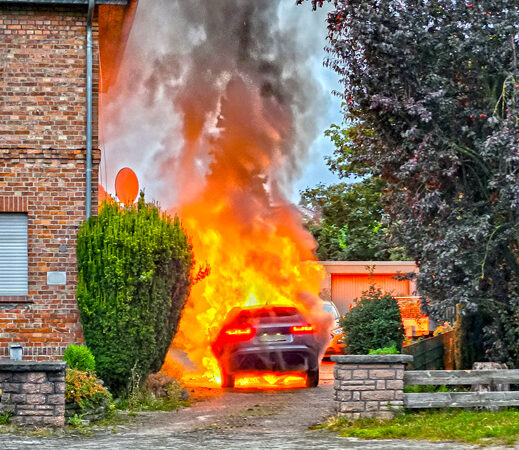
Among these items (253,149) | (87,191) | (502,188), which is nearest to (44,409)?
(87,191)

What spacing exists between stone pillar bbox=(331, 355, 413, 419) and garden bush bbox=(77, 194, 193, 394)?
3.50m

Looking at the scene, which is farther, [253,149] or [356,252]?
[356,252]

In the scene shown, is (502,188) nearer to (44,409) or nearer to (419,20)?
(419,20)

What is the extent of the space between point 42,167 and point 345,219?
73.0ft

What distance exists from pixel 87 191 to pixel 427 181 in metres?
5.36

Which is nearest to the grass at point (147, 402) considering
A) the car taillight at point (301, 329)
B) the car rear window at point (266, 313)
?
the car rear window at point (266, 313)

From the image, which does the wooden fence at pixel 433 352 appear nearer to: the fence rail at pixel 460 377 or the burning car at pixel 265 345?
the burning car at pixel 265 345

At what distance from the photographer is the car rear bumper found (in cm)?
1581

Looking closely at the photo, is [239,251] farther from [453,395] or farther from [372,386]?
[453,395]

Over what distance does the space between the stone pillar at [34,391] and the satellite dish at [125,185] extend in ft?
19.2

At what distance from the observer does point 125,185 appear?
1669cm

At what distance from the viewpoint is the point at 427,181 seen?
1307 cm

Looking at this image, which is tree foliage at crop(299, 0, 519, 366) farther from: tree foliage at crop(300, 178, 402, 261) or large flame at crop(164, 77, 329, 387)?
tree foliage at crop(300, 178, 402, 261)

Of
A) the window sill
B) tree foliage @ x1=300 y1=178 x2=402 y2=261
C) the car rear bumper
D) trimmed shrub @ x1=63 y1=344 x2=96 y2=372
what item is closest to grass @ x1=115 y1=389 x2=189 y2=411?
trimmed shrub @ x1=63 y1=344 x2=96 y2=372
